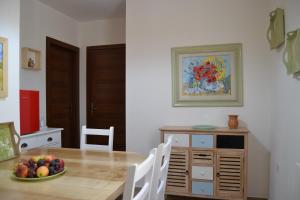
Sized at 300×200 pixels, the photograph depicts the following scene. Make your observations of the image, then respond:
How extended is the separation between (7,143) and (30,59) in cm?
172

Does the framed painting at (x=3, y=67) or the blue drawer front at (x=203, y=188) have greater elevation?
the framed painting at (x=3, y=67)

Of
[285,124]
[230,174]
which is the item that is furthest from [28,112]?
[285,124]

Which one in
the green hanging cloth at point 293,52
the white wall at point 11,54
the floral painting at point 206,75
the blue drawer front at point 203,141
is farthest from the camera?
the floral painting at point 206,75

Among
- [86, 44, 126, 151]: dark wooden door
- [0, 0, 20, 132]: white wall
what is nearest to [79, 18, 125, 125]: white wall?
[86, 44, 126, 151]: dark wooden door

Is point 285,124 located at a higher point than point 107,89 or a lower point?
lower

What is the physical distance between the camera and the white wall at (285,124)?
1889mm

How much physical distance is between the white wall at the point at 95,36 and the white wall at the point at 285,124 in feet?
8.09

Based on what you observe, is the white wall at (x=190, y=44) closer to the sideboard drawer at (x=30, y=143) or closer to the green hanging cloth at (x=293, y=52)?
the green hanging cloth at (x=293, y=52)

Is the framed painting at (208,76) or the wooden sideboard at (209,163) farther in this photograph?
the framed painting at (208,76)

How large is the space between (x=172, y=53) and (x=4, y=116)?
2.06m

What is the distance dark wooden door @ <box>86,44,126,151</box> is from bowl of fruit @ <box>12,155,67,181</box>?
2683mm

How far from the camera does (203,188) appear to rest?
2561 millimetres

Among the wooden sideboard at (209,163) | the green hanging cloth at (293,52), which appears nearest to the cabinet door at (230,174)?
the wooden sideboard at (209,163)

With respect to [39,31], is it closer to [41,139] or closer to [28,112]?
[28,112]
